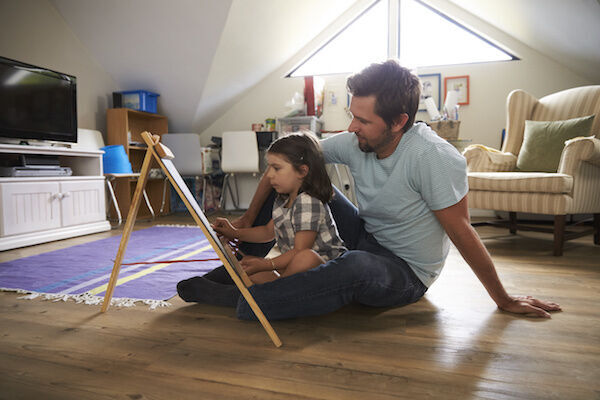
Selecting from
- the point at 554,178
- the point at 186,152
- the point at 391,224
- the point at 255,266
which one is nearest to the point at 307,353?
the point at 255,266

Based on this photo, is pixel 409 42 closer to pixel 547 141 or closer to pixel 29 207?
pixel 547 141

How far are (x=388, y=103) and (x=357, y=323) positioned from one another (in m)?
0.65

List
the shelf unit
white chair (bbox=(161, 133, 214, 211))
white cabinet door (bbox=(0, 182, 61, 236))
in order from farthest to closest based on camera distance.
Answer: white chair (bbox=(161, 133, 214, 211)) < the shelf unit < white cabinet door (bbox=(0, 182, 61, 236))

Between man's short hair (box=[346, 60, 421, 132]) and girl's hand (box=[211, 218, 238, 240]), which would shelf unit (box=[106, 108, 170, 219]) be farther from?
man's short hair (box=[346, 60, 421, 132])

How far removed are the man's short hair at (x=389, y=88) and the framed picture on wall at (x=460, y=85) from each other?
3271 millimetres

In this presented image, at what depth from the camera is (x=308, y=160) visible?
4.21 feet

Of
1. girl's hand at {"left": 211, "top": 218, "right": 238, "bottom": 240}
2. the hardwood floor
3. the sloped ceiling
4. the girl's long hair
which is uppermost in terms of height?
the sloped ceiling

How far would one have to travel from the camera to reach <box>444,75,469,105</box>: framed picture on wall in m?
4.02

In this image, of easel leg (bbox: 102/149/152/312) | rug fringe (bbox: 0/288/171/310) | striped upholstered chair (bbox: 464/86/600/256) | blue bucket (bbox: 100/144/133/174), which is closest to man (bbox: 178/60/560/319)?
rug fringe (bbox: 0/288/171/310)

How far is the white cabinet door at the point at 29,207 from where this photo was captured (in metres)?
2.36

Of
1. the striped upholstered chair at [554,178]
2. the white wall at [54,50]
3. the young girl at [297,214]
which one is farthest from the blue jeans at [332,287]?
the white wall at [54,50]

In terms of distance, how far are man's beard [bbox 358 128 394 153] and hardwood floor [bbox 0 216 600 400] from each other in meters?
0.52

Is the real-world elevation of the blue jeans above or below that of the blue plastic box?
below

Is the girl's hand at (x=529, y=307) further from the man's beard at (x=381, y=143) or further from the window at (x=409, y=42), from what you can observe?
the window at (x=409, y=42)
